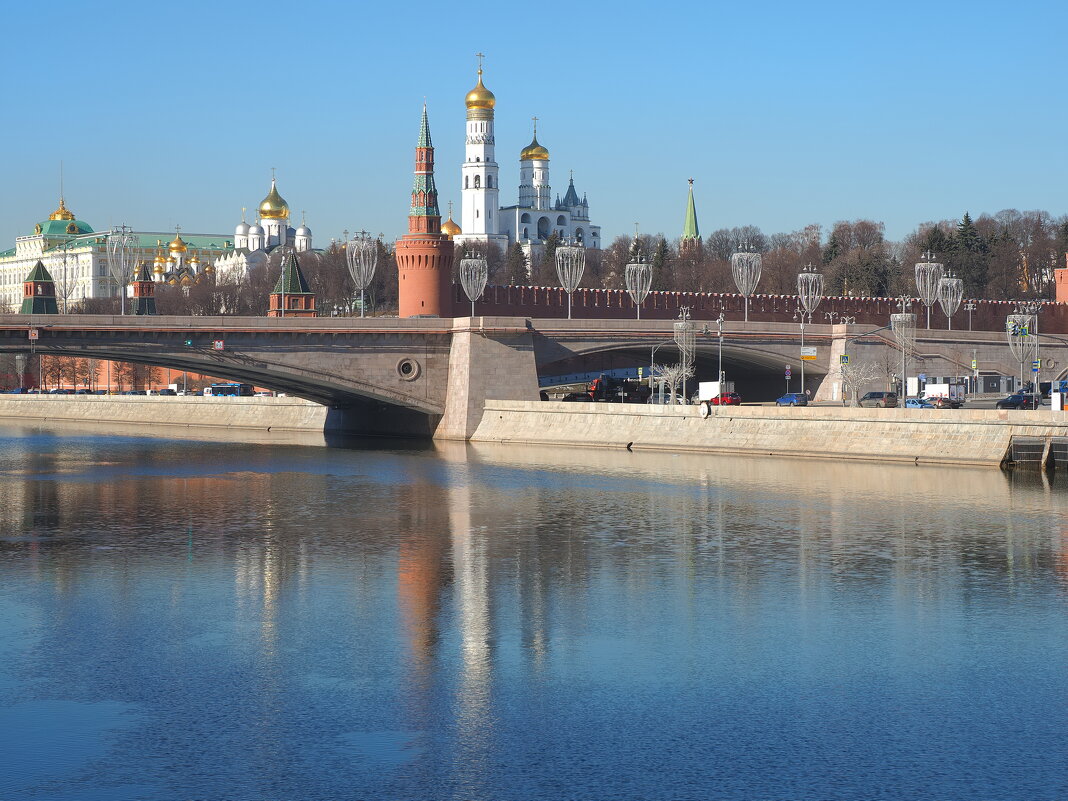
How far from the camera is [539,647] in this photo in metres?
16.2

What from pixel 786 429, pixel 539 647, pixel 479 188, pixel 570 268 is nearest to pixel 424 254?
pixel 570 268

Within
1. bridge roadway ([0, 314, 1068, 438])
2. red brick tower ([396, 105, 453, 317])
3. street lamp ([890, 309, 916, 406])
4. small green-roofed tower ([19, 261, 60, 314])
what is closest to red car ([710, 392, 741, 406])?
bridge roadway ([0, 314, 1068, 438])

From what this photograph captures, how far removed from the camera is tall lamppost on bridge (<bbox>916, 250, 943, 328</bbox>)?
65.9m

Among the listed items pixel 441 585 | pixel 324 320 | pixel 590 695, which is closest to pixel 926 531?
pixel 441 585

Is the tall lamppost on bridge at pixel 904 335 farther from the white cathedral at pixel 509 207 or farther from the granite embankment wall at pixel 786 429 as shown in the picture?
the white cathedral at pixel 509 207

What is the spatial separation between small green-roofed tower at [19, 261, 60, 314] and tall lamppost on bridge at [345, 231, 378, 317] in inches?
629

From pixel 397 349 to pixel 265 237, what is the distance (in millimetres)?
102442

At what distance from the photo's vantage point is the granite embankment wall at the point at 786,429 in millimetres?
35000

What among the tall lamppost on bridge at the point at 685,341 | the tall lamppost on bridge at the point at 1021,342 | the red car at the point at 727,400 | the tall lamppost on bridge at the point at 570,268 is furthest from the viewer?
the tall lamppost on bridge at the point at 570,268

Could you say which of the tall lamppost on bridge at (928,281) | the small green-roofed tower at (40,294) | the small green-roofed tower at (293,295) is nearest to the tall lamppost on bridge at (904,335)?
the tall lamppost on bridge at (928,281)

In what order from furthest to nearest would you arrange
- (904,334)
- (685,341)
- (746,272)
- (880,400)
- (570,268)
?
(746,272) < (570,268) < (904,334) < (685,341) < (880,400)

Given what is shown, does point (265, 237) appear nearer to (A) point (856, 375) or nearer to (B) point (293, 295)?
(B) point (293, 295)

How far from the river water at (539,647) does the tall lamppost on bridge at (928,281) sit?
37369mm

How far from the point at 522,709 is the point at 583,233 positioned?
144603mm
